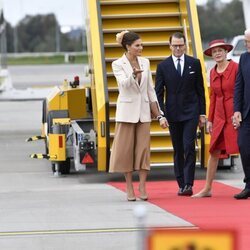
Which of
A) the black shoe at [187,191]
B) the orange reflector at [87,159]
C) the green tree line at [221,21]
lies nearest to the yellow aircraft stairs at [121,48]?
the orange reflector at [87,159]

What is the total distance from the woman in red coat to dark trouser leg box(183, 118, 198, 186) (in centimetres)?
27

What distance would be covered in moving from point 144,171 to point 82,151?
216 centimetres

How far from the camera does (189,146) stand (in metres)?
12.0

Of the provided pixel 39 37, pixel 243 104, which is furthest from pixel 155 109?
pixel 39 37

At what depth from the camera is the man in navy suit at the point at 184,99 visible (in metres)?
12.1

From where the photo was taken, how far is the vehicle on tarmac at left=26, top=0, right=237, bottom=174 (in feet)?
44.7

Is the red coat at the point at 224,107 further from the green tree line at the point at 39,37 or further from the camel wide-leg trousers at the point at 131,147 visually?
the green tree line at the point at 39,37

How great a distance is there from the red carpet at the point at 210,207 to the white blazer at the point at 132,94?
96cm

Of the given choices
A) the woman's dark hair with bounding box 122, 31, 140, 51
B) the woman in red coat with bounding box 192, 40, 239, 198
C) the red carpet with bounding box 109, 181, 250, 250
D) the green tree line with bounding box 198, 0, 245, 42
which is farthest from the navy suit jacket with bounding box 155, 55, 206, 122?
the green tree line with bounding box 198, 0, 245, 42

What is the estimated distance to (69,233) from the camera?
31.3ft

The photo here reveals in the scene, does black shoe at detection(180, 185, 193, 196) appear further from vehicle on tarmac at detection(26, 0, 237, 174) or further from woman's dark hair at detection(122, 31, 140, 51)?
woman's dark hair at detection(122, 31, 140, 51)

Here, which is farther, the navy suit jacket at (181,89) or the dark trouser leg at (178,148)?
the dark trouser leg at (178,148)

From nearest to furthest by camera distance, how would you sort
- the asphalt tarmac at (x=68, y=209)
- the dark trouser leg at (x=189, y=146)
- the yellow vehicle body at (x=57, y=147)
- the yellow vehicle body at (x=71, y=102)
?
the asphalt tarmac at (x=68, y=209) < the dark trouser leg at (x=189, y=146) < the yellow vehicle body at (x=57, y=147) < the yellow vehicle body at (x=71, y=102)

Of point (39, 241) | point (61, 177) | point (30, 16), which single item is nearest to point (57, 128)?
point (61, 177)
